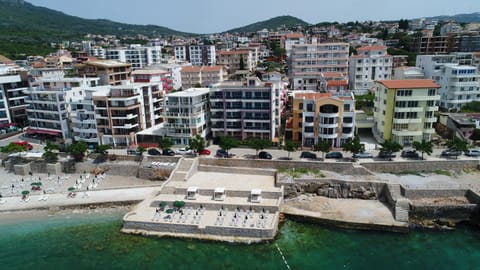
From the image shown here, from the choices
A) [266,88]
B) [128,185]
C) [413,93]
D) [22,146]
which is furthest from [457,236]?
[22,146]

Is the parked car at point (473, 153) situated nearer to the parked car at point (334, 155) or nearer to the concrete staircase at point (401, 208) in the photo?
the concrete staircase at point (401, 208)

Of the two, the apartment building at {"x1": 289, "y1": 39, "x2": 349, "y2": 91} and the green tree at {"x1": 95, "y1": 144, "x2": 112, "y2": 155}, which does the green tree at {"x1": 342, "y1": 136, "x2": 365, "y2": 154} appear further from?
the apartment building at {"x1": 289, "y1": 39, "x2": 349, "y2": 91}

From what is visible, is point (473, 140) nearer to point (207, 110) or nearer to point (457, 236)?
point (457, 236)

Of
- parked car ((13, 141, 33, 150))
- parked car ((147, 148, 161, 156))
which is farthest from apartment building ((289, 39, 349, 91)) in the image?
parked car ((13, 141, 33, 150))

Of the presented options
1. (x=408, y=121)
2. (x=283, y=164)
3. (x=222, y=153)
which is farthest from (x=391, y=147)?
(x=222, y=153)

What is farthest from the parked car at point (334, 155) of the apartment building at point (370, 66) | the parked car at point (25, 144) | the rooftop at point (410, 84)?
the parked car at point (25, 144)
